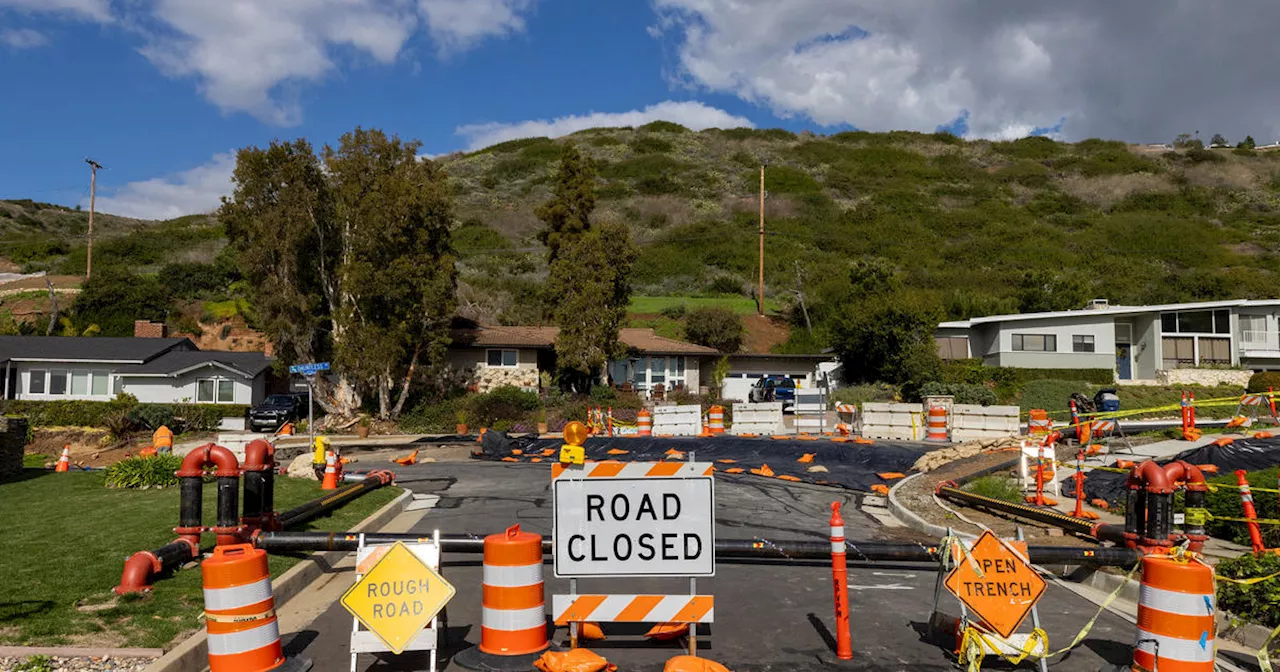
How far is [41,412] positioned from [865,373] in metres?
37.9

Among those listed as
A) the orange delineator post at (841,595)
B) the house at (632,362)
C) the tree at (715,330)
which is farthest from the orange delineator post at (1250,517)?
the tree at (715,330)

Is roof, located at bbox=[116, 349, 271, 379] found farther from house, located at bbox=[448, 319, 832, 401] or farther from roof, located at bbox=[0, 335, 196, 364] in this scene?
house, located at bbox=[448, 319, 832, 401]

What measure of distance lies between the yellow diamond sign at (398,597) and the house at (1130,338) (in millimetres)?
39589

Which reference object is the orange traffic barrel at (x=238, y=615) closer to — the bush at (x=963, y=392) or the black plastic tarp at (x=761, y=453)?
the black plastic tarp at (x=761, y=453)

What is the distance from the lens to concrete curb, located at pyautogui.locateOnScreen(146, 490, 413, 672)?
6137mm

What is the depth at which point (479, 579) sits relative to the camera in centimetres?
929

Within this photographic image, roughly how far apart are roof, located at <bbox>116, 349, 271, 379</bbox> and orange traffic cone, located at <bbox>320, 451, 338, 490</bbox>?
26065 millimetres

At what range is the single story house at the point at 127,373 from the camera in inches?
1506

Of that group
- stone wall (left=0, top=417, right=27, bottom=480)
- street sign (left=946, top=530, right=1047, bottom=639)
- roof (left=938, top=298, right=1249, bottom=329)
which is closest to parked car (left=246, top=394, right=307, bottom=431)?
stone wall (left=0, top=417, right=27, bottom=480)

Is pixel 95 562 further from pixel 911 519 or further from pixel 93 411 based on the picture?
pixel 93 411

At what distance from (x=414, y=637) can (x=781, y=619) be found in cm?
344

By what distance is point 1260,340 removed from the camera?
43625 mm

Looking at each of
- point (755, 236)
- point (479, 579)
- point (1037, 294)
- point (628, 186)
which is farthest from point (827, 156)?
point (479, 579)

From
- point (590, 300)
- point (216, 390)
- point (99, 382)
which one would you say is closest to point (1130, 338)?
point (590, 300)
